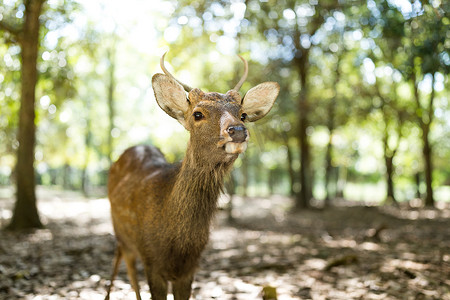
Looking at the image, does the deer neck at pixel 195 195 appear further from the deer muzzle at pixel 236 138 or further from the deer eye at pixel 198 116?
the deer muzzle at pixel 236 138

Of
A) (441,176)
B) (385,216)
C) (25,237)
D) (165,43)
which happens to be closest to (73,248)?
(25,237)

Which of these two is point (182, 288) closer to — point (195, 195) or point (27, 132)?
point (195, 195)

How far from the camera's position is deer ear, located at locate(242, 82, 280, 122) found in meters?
3.56

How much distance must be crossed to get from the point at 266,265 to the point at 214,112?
3598 mm

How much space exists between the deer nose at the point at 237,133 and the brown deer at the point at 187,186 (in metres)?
0.03

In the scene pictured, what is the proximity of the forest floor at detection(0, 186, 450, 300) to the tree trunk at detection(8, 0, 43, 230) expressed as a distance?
588 millimetres

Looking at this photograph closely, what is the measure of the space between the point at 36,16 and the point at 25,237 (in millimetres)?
4774

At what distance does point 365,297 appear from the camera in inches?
172

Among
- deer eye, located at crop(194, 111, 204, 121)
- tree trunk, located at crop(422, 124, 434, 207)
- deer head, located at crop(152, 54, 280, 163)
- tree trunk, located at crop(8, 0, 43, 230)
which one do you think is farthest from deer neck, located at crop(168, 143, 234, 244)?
tree trunk, located at crop(422, 124, 434, 207)

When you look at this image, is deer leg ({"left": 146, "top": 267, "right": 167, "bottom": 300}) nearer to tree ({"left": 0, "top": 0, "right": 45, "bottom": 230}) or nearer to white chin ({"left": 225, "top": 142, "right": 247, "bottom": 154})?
white chin ({"left": 225, "top": 142, "right": 247, "bottom": 154})

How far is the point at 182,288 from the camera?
3572 mm

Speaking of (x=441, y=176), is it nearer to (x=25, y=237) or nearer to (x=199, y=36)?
(x=199, y=36)

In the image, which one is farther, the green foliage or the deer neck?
the green foliage

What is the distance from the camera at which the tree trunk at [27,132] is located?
8.20 meters
